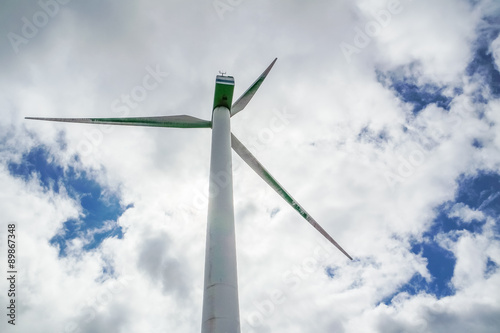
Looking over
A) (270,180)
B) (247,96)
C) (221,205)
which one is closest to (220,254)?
(221,205)

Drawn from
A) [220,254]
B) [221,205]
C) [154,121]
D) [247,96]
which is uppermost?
[247,96]

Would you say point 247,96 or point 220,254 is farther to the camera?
point 247,96

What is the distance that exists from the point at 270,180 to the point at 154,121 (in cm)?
788

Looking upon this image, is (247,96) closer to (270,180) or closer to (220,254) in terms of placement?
(270,180)

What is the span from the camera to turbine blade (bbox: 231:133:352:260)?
1970cm

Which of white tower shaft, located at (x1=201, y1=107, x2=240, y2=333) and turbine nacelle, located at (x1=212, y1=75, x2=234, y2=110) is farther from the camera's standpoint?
turbine nacelle, located at (x1=212, y1=75, x2=234, y2=110)

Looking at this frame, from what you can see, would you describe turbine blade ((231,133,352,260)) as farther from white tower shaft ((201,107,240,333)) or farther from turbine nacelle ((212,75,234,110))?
white tower shaft ((201,107,240,333))

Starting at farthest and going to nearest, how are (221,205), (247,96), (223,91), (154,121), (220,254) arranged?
(247,96) < (154,121) < (223,91) < (221,205) < (220,254)

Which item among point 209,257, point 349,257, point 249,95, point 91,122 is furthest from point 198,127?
point 349,257

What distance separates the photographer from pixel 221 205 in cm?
1329

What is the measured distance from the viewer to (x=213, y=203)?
13398 mm

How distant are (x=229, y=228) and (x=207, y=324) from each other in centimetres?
349

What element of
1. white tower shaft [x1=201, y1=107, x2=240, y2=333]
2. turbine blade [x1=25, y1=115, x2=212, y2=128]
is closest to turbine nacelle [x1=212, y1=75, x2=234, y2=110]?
turbine blade [x1=25, y1=115, x2=212, y2=128]

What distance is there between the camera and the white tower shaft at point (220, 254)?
10539 millimetres
